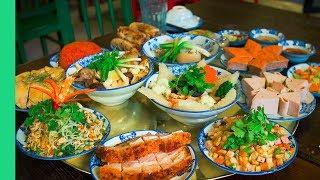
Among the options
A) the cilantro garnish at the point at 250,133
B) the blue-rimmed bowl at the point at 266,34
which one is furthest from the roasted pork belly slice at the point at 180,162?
the blue-rimmed bowl at the point at 266,34

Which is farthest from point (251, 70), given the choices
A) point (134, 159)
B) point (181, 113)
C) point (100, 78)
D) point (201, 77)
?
point (134, 159)

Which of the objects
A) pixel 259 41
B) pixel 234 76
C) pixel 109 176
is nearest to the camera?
pixel 109 176

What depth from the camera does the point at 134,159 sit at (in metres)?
1.08

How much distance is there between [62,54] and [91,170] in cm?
75

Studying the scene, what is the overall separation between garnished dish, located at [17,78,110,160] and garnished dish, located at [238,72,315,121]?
51cm

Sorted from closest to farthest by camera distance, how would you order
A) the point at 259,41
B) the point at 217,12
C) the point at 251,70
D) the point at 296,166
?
the point at 296,166, the point at 251,70, the point at 259,41, the point at 217,12

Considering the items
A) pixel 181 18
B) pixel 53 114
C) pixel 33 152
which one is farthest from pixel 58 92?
pixel 181 18

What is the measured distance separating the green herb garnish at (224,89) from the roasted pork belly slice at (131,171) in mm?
414

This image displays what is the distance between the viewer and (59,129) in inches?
46.0

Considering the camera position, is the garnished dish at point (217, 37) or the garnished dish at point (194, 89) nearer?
the garnished dish at point (194, 89)

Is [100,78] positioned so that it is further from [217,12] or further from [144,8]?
[217,12]

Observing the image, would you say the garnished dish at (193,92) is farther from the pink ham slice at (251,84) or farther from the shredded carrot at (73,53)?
the shredded carrot at (73,53)

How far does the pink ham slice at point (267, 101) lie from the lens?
1.30 metres

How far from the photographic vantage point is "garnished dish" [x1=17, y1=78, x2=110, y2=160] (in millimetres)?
1151
